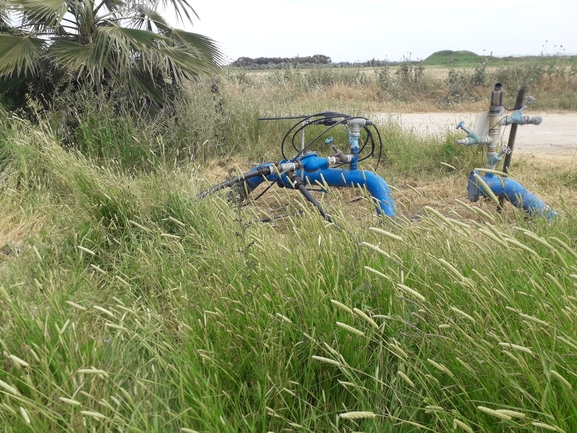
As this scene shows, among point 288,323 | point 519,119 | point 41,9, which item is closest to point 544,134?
point 519,119

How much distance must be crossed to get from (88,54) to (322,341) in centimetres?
493

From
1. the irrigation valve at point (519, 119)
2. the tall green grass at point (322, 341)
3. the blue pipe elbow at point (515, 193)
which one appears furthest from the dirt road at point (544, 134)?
the tall green grass at point (322, 341)

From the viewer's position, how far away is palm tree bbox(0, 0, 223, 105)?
16.8 ft

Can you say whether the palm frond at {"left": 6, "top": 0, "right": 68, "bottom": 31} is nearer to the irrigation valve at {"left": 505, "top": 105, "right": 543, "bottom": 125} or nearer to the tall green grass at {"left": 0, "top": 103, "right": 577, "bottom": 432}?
the tall green grass at {"left": 0, "top": 103, "right": 577, "bottom": 432}

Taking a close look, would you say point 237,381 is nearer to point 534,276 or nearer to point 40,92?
point 534,276

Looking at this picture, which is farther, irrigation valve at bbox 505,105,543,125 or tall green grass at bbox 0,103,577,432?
irrigation valve at bbox 505,105,543,125

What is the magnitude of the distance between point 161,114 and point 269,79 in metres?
7.20

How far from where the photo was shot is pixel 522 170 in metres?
5.09

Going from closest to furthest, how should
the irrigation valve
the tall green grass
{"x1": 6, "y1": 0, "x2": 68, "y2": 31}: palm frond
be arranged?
the tall green grass
the irrigation valve
{"x1": 6, "y1": 0, "x2": 68, "y2": 31}: palm frond

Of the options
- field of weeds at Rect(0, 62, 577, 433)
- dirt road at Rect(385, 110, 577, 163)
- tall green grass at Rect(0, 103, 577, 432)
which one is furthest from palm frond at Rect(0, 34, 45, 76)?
dirt road at Rect(385, 110, 577, 163)

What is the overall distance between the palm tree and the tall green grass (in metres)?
3.49

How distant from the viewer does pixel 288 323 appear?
1.51 metres

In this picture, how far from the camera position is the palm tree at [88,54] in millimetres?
5125

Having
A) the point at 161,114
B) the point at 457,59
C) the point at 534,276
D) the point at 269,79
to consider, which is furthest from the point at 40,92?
the point at 457,59
